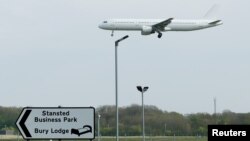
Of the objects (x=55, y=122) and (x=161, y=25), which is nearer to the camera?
(x=55, y=122)

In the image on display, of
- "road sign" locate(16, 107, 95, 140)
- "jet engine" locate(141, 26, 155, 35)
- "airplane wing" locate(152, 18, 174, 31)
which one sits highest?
"airplane wing" locate(152, 18, 174, 31)

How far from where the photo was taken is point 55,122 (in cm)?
1076

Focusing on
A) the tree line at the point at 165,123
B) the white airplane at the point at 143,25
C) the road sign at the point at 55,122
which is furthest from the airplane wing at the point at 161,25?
the road sign at the point at 55,122

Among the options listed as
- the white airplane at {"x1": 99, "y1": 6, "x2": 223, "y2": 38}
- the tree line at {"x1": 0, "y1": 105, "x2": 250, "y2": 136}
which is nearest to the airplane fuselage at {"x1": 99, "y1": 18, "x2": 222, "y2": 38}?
the white airplane at {"x1": 99, "y1": 6, "x2": 223, "y2": 38}

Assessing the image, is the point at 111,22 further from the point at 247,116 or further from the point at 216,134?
the point at 216,134

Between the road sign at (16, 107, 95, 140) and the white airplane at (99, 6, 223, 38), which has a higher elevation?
the white airplane at (99, 6, 223, 38)

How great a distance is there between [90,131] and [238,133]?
376 centimetres

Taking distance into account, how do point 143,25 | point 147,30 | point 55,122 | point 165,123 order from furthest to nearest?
point 143,25, point 147,30, point 165,123, point 55,122

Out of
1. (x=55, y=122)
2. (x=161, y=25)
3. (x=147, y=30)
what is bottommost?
(x=55, y=122)

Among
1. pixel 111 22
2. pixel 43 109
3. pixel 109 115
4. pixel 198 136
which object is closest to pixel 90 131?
pixel 43 109

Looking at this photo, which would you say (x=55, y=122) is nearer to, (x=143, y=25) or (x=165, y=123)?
(x=165, y=123)

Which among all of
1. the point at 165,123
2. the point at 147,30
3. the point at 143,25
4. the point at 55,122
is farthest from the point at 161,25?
the point at 55,122

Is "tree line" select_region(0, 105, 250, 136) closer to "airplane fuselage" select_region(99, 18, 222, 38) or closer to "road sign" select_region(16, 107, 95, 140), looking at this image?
"airplane fuselage" select_region(99, 18, 222, 38)

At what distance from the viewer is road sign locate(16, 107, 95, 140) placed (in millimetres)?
10625
